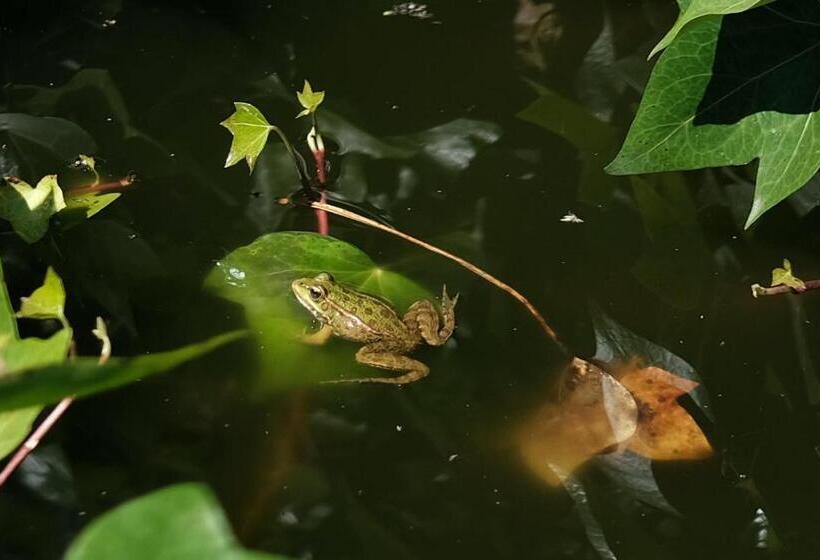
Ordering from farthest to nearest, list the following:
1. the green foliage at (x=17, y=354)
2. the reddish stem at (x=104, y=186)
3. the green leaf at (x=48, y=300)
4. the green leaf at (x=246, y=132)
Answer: the reddish stem at (x=104, y=186), the green leaf at (x=246, y=132), the green leaf at (x=48, y=300), the green foliage at (x=17, y=354)

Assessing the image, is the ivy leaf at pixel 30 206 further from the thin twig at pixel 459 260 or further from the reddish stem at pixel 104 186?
the thin twig at pixel 459 260

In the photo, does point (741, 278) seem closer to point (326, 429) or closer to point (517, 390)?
point (517, 390)

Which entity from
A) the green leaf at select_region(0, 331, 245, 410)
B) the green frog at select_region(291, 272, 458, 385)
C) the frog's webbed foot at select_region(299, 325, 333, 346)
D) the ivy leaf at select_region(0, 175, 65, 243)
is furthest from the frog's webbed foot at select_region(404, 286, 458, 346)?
the green leaf at select_region(0, 331, 245, 410)

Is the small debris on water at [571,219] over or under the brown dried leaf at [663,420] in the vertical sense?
over

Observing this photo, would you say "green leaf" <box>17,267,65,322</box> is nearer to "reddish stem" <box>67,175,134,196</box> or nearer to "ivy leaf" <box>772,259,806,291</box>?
"reddish stem" <box>67,175,134,196</box>

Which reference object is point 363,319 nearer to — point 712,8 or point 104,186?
point 104,186

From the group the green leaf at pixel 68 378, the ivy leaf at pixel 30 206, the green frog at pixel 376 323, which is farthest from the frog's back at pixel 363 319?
the green leaf at pixel 68 378
